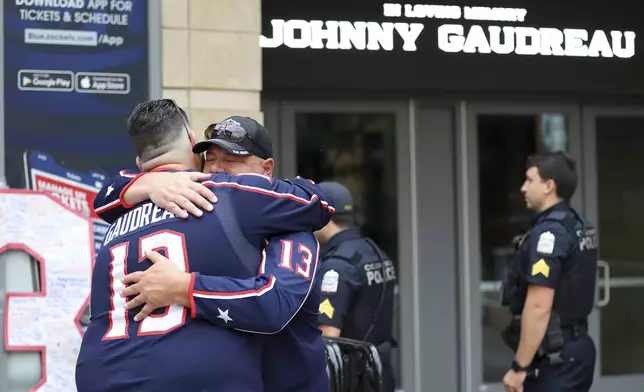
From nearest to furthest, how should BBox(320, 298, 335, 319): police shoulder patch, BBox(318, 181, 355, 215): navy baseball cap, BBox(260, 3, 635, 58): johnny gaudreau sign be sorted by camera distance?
→ BBox(320, 298, 335, 319): police shoulder patch, BBox(318, 181, 355, 215): navy baseball cap, BBox(260, 3, 635, 58): johnny gaudreau sign

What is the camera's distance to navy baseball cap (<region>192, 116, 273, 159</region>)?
2500 mm

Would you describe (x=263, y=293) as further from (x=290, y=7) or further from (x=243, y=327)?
(x=290, y=7)

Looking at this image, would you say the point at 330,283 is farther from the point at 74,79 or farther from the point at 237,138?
the point at 237,138

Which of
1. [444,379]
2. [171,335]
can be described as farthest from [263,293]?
[444,379]

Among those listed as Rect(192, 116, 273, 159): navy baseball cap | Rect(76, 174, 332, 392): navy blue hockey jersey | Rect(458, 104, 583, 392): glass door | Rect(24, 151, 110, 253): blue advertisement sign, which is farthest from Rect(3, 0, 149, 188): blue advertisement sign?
Rect(458, 104, 583, 392): glass door

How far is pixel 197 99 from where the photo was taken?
17.0 ft

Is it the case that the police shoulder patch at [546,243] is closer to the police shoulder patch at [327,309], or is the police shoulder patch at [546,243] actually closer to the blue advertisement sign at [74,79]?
the police shoulder patch at [327,309]

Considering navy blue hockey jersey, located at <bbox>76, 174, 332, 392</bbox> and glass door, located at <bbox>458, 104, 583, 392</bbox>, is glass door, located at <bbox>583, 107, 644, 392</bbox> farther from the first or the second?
navy blue hockey jersey, located at <bbox>76, 174, 332, 392</bbox>

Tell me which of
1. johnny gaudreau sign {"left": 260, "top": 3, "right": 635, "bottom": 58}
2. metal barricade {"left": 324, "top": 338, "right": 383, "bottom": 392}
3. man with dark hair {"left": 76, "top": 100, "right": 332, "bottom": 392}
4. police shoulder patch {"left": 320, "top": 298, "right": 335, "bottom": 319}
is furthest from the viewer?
johnny gaudreau sign {"left": 260, "top": 3, "right": 635, "bottom": 58}

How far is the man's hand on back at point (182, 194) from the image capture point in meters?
2.29

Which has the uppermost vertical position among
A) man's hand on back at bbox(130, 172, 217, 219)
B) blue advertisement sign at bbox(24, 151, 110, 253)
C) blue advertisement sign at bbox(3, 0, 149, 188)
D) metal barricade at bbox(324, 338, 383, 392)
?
blue advertisement sign at bbox(3, 0, 149, 188)

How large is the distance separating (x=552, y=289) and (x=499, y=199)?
2.66 m

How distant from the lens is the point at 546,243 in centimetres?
477

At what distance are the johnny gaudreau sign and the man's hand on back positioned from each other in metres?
4.20
